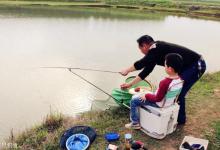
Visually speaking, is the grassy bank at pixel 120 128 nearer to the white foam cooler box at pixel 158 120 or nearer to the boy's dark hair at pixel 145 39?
the white foam cooler box at pixel 158 120

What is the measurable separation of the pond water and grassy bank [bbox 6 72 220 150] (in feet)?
2.35

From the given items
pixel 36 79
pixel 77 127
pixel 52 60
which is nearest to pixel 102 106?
pixel 77 127

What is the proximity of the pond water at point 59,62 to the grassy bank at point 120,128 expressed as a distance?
28.2 inches

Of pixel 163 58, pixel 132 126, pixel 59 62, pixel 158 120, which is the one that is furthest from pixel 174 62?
pixel 59 62

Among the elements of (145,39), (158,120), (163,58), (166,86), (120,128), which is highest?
(145,39)

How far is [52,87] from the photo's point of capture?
6.70m

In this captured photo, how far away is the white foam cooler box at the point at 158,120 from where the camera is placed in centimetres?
369

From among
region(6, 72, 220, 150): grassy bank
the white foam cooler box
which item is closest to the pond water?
region(6, 72, 220, 150): grassy bank

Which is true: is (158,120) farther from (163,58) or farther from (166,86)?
(163,58)

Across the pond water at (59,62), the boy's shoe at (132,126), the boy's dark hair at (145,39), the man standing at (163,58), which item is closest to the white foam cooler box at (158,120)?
the boy's shoe at (132,126)

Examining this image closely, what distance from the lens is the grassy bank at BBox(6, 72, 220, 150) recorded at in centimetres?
382

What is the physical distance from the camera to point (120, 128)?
4113 millimetres

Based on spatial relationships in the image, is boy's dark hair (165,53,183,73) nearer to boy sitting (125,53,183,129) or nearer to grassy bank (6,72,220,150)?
boy sitting (125,53,183,129)

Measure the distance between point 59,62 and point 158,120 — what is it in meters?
5.46
